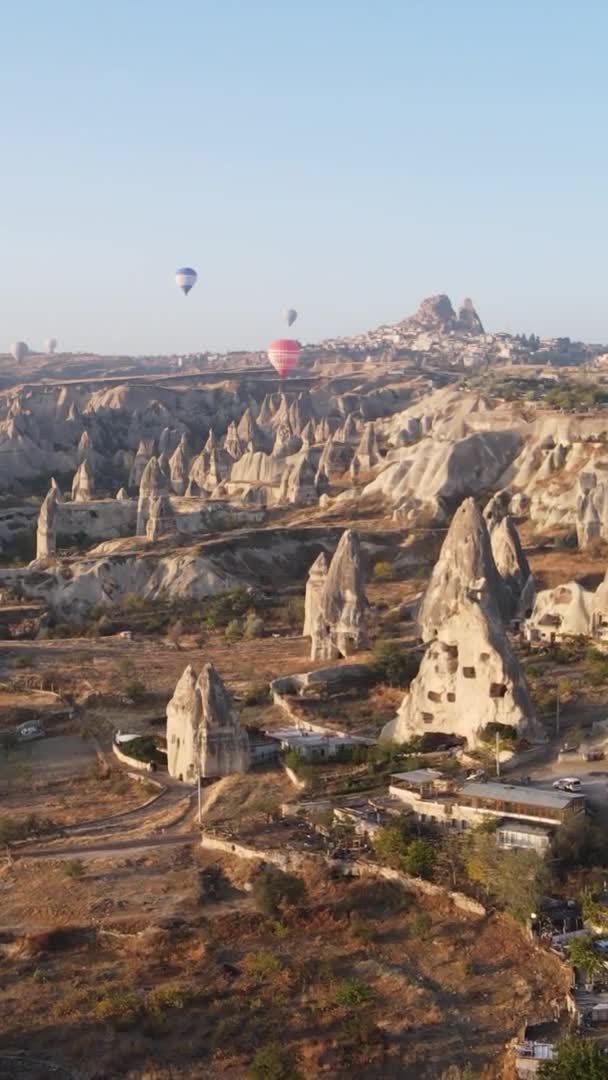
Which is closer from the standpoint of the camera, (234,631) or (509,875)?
(509,875)

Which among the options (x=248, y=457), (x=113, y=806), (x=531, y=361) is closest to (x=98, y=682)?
(x=113, y=806)

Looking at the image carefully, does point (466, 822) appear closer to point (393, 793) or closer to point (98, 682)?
point (393, 793)

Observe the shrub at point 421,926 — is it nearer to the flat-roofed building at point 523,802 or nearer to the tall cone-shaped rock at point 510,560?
the flat-roofed building at point 523,802

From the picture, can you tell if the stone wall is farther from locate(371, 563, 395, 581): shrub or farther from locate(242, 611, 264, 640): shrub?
locate(371, 563, 395, 581): shrub

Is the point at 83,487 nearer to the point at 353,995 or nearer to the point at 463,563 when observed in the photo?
the point at 463,563

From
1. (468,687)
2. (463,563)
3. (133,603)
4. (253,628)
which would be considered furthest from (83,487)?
(468,687)

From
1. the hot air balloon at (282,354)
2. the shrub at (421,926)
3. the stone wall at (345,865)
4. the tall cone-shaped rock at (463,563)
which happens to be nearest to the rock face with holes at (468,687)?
the stone wall at (345,865)

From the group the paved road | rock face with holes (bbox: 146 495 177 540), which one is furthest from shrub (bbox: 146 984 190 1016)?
rock face with holes (bbox: 146 495 177 540)
